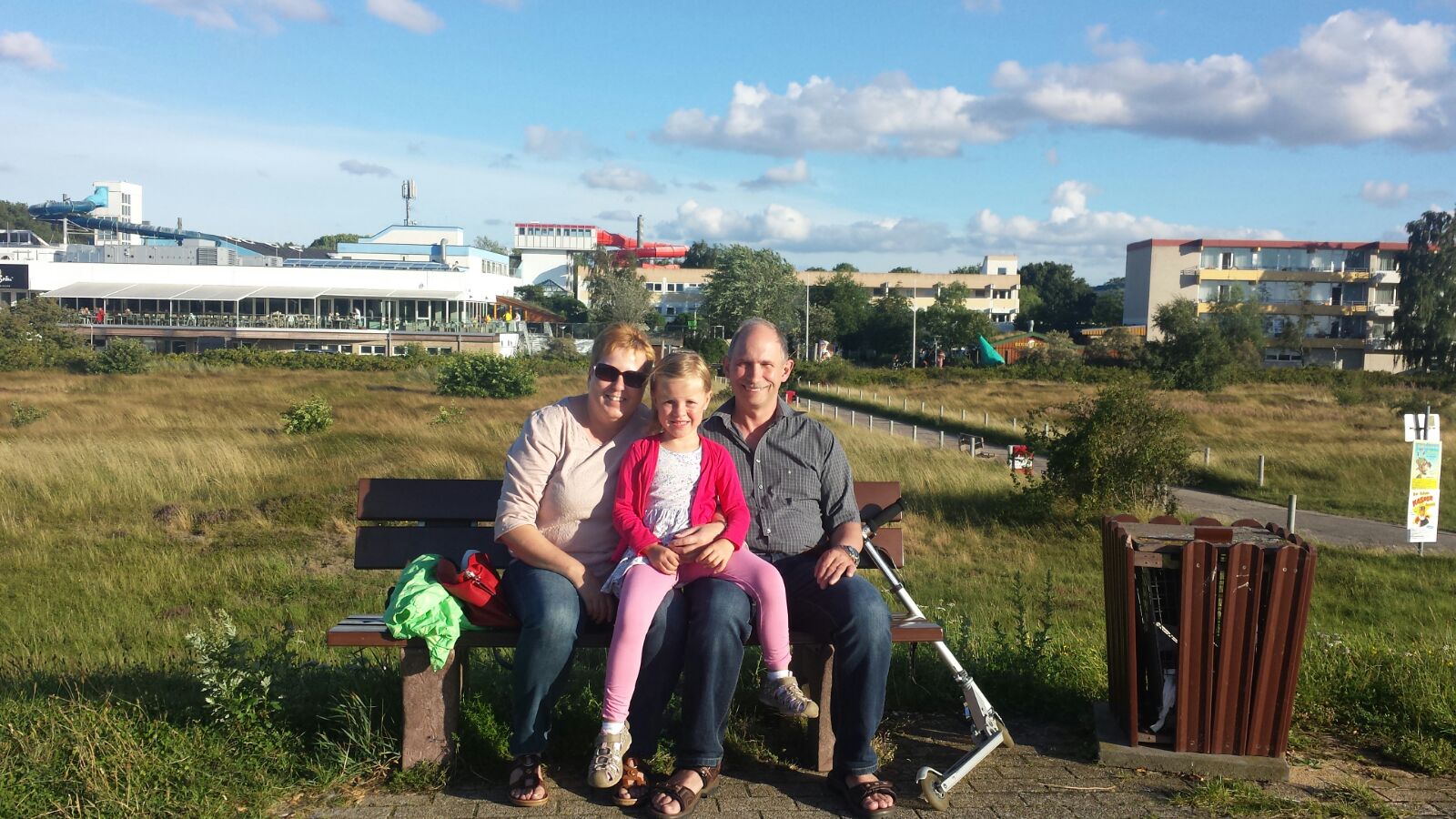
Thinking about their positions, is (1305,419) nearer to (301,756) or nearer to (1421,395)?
(1421,395)

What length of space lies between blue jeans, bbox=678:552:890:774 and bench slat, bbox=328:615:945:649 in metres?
0.17

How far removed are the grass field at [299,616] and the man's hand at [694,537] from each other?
2.58 ft

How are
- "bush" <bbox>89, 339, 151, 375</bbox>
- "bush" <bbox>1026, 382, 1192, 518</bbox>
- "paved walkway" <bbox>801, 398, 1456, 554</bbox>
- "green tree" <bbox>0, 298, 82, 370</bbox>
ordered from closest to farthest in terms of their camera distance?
"bush" <bbox>1026, 382, 1192, 518</bbox> < "paved walkway" <bbox>801, 398, 1456, 554</bbox> < "bush" <bbox>89, 339, 151, 375</bbox> < "green tree" <bbox>0, 298, 82, 370</bbox>

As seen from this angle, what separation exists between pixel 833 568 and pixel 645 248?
12408 cm

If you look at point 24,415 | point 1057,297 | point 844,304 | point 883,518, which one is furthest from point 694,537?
point 1057,297

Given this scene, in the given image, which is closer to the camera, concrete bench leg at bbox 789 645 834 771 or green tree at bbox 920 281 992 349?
concrete bench leg at bbox 789 645 834 771

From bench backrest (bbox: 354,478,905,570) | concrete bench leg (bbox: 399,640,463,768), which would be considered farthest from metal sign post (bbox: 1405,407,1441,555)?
concrete bench leg (bbox: 399,640,463,768)

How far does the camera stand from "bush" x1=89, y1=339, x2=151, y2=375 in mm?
42469

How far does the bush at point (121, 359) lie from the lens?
4247 centimetres

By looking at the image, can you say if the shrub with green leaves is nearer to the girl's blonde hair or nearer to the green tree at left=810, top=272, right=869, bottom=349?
Result: the girl's blonde hair

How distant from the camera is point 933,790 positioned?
3.70m

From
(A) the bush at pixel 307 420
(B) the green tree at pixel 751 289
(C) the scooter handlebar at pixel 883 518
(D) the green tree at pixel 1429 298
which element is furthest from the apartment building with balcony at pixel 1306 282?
(C) the scooter handlebar at pixel 883 518

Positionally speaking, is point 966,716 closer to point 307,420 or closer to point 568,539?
point 568,539

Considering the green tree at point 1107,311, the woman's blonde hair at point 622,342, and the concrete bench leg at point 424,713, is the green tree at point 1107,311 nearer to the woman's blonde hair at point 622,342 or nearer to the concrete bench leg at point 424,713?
the woman's blonde hair at point 622,342
